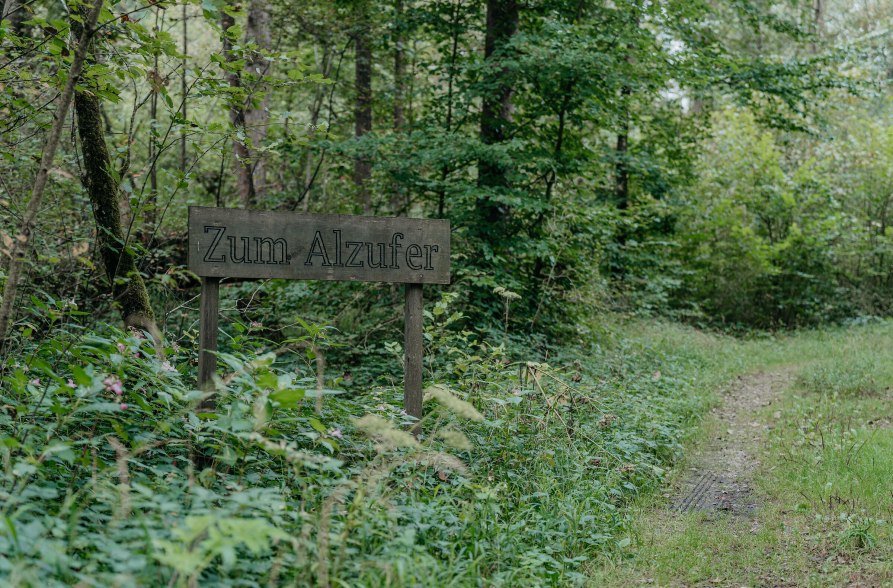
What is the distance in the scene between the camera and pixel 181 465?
13.3 ft

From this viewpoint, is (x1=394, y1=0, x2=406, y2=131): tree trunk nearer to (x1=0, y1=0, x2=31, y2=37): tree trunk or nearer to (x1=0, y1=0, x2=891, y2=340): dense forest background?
(x1=0, y1=0, x2=891, y2=340): dense forest background

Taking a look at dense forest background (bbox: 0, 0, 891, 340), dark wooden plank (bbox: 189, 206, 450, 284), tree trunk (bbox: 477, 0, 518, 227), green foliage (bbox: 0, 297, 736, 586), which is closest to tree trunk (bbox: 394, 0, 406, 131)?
dense forest background (bbox: 0, 0, 891, 340)

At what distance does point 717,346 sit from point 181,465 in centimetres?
1321

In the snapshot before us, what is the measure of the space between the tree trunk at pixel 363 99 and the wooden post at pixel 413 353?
501cm

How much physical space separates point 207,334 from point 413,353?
1.47 meters

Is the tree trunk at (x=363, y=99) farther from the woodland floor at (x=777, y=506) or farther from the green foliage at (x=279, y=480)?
the woodland floor at (x=777, y=506)

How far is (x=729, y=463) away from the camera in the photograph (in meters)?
6.83

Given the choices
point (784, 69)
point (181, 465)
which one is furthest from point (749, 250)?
point (181, 465)

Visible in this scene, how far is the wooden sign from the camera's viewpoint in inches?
183

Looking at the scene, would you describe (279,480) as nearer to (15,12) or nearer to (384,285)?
(15,12)

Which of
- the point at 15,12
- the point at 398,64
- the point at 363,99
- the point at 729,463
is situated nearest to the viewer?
the point at 729,463

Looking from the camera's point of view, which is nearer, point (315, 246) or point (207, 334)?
point (207, 334)

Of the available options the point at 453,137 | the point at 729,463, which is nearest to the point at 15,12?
the point at 453,137

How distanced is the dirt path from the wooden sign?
2416mm
